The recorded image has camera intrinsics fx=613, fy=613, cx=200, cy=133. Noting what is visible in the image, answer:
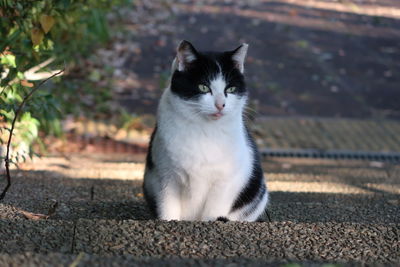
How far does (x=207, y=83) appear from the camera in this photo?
3.03m

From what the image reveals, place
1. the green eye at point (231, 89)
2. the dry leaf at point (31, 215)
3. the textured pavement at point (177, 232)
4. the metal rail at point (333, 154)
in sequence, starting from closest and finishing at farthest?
1. the textured pavement at point (177, 232)
2. the dry leaf at point (31, 215)
3. the green eye at point (231, 89)
4. the metal rail at point (333, 154)

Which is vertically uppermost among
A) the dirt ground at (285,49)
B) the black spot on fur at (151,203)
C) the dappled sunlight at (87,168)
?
the black spot on fur at (151,203)

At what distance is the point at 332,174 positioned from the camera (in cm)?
510

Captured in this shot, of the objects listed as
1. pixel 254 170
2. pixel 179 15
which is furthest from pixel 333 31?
pixel 254 170

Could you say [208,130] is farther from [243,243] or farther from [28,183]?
[28,183]

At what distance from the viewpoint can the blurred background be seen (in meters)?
3.98

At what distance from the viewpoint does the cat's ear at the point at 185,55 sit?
9.85ft

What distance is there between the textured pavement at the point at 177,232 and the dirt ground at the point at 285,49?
3.66 m

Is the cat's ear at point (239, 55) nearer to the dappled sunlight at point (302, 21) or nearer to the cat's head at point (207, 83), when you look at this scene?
→ the cat's head at point (207, 83)

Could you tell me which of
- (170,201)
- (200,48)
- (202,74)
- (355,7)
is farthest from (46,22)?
(355,7)

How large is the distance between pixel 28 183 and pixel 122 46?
6.25m

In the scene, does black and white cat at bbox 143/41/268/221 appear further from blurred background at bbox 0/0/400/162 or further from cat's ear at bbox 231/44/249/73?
blurred background at bbox 0/0/400/162

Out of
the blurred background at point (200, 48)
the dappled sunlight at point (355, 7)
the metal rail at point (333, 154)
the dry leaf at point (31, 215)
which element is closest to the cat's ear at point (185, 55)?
the blurred background at point (200, 48)

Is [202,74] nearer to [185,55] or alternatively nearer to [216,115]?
[185,55]
